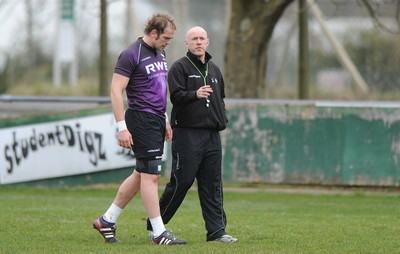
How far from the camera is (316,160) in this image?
14.4m

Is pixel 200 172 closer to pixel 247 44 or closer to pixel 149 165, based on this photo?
pixel 149 165

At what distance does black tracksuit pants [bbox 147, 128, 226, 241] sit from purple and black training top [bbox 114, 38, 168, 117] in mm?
363

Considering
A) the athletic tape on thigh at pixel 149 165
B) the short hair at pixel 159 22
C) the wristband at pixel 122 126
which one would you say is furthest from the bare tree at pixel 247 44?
the wristband at pixel 122 126

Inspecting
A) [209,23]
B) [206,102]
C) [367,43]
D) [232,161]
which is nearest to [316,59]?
[367,43]

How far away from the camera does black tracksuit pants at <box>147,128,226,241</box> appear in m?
8.52

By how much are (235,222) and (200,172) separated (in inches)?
76.1

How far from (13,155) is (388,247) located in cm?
774

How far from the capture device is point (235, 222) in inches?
412

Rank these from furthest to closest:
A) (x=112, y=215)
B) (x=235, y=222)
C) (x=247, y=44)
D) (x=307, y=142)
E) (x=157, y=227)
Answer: (x=247, y=44) → (x=307, y=142) → (x=235, y=222) → (x=112, y=215) → (x=157, y=227)

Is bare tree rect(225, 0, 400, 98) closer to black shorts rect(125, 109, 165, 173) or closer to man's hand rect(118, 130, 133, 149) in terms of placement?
black shorts rect(125, 109, 165, 173)

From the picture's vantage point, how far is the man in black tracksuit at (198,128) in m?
8.45

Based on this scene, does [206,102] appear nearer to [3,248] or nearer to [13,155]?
[3,248]

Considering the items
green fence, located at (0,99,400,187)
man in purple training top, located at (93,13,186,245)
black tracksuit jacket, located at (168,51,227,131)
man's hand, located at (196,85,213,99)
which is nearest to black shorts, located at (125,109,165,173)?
man in purple training top, located at (93,13,186,245)

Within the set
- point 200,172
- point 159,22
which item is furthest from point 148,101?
point 200,172
